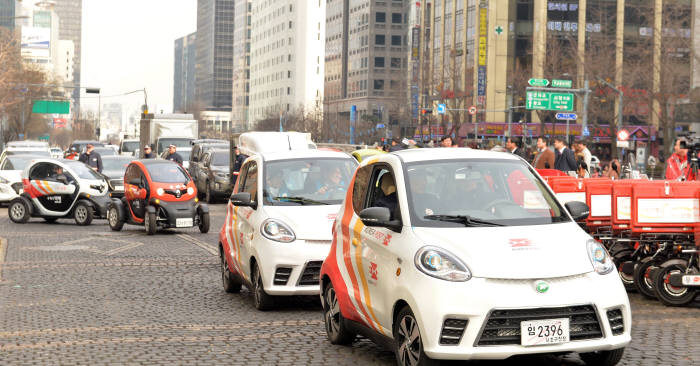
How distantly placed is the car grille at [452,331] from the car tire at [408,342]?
6.8 inches

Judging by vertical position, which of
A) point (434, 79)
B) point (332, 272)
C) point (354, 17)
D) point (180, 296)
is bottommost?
point (180, 296)

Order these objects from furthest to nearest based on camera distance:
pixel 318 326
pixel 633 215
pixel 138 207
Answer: pixel 138 207 < pixel 633 215 < pixel 318 326

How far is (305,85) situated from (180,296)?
162785mm

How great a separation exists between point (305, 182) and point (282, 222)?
1.02 m

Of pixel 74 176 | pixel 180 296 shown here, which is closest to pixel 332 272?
pixel 180 296

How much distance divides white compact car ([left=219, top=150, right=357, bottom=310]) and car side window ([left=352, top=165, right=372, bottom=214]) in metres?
2.12

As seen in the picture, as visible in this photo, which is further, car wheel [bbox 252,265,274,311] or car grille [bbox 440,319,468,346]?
car wheel [bbox 252,265,274,311]

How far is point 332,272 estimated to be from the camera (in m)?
8.23

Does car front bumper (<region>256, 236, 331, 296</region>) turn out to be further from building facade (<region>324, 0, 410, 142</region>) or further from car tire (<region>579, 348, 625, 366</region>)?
building facade (<region>324, 0, 410, 142</region>)

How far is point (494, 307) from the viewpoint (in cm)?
620

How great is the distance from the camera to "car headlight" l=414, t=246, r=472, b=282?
635cm

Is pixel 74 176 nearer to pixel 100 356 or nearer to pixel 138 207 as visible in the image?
pixel 138 207

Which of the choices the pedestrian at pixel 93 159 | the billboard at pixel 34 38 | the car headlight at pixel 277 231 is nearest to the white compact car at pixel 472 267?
the car headlight at pixel 277 231

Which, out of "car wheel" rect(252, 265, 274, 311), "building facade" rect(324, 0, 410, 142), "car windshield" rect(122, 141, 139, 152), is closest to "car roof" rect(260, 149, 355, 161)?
"car wheel" rect(252, 265, 274, 311)
